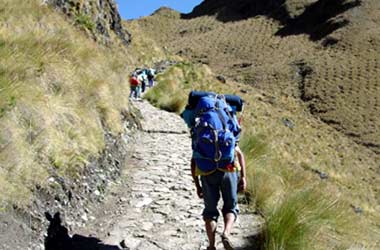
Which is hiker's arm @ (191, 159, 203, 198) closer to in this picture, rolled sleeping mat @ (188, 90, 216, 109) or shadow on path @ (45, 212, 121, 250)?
rolled sleeping mat @ (188, 90, 216, 109)

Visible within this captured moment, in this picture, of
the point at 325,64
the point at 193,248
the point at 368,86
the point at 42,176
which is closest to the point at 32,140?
the point at 42,176

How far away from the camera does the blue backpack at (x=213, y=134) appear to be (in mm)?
5074

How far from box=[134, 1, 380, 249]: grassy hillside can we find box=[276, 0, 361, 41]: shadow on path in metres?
0.84

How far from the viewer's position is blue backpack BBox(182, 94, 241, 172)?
5074 millimetres

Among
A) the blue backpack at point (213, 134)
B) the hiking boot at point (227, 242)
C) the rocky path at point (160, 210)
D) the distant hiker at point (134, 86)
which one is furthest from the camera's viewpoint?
the distant hiker at point (134, 86)

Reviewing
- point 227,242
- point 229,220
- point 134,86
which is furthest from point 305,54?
point 227,242

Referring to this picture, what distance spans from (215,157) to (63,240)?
5.81 feet

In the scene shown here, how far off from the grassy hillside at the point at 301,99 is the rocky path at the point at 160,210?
2.72 ft

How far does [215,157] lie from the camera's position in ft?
16.7

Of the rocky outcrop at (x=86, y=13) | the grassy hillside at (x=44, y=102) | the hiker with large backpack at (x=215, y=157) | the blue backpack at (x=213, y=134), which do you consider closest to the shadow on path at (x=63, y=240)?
the grassy hillside at (x=44, y=102)

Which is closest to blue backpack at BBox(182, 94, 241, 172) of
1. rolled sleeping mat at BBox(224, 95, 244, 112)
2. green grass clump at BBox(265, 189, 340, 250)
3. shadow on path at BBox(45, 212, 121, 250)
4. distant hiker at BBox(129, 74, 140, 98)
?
rolled sleeping mat at BBox(224, 95, 244, 112)

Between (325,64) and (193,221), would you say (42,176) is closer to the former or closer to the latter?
(193,221)

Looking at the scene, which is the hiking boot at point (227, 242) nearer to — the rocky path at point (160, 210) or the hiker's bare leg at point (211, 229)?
the hiker's bare leg at point (211, 229)

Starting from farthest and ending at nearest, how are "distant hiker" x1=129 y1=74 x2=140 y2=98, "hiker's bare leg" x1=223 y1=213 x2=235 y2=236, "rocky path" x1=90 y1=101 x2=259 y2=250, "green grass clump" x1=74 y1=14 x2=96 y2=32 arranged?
"distant hiker" x1=129 y1=74 x2=140 y2=98
"green grass clump" x1=74 y1=14 x2=96 y2=32
"rocky path" x1=90 y1=101 x2=259 y2=250
"hiker's bare leg" x1=223 y1=213 x2=235 y2=236
